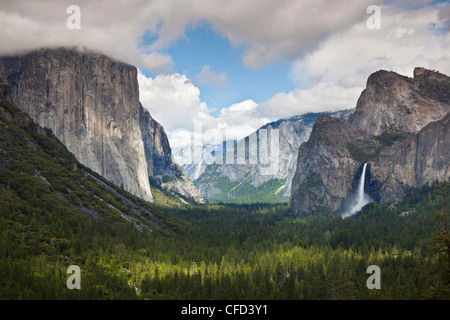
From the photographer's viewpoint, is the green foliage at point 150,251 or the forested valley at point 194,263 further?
the green foliage at point 150,251

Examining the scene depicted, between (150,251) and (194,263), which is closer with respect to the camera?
(194,263)

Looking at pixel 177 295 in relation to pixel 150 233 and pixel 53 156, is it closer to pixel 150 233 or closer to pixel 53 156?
pixel 150 233

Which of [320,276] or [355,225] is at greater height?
[355,225]

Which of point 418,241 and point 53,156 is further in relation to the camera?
point 53,156

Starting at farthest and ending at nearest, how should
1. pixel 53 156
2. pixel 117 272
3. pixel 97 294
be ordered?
pixel 53 156
pixel 117 272
pixel 97 294

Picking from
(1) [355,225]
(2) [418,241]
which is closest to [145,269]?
(2) [418,241]

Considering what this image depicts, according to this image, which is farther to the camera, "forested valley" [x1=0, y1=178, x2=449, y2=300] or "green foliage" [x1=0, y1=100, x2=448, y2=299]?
"green foliage" [x1=0, y1=100, x2=448, y2=299]

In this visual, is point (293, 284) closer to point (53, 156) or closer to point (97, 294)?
point (97, 294)

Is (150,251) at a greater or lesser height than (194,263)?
greater
